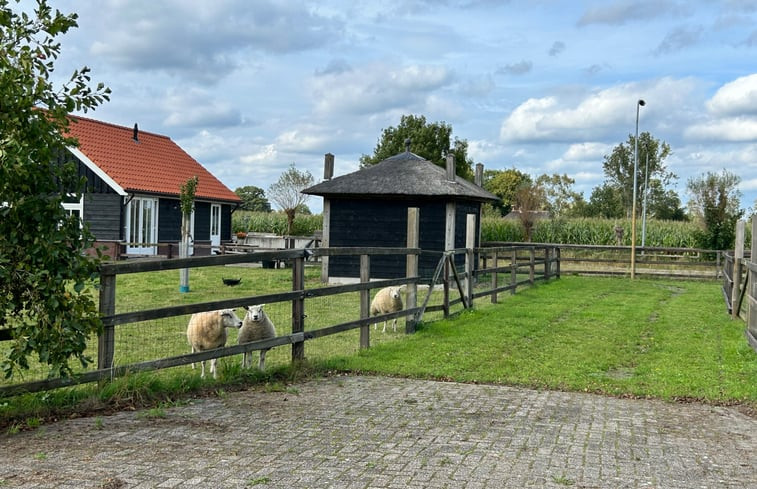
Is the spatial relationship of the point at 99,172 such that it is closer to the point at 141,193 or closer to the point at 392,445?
the point at 141,193

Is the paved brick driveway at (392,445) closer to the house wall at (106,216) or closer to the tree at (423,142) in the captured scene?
the house wall at (106,216)

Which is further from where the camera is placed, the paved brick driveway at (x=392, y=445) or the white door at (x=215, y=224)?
the white door at (x=215, y=224)

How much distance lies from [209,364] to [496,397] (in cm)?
369

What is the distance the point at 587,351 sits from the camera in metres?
10.7

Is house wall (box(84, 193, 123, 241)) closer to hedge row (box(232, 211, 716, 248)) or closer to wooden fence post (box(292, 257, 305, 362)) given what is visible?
hedge row (box(232, 211, 716, 248))

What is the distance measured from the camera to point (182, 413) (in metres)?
6.46

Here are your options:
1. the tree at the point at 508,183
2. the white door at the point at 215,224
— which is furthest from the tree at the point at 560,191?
the white door at the point at 215,224

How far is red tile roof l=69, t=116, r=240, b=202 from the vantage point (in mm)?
31375

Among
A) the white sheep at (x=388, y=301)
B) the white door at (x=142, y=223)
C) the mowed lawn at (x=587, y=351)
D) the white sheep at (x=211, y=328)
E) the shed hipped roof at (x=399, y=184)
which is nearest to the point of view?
the mowed lawn at (x=587, y=351)

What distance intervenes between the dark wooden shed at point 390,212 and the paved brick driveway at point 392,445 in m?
15.8

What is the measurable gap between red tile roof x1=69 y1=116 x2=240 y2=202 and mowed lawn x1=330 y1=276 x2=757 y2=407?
63.6 feet

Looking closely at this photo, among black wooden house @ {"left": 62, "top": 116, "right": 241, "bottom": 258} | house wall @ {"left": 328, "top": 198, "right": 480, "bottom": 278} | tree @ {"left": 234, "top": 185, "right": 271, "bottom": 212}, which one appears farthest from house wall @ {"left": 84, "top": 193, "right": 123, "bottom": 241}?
tree @ {"left": 234, "top": 185, "right": 271, "bottom": 212}

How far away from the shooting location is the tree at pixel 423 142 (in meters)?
57.8

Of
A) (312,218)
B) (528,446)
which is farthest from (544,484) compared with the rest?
(312,218)
